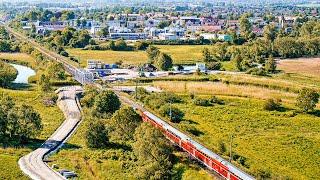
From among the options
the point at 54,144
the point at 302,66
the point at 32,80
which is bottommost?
the point at 54,144

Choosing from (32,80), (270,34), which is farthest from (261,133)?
(270,34)

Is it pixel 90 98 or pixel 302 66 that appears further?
pixel 302 66

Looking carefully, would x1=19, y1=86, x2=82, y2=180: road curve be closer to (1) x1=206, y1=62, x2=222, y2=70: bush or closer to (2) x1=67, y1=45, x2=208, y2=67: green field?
(1) x1=206, y1=62, x2=222, y2=70: bush

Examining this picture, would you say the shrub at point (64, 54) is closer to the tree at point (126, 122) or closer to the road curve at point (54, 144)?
the road curve at point (54, 144)

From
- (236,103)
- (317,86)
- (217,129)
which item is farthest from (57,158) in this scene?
(317,86)

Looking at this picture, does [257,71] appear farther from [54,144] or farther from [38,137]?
[54,144]

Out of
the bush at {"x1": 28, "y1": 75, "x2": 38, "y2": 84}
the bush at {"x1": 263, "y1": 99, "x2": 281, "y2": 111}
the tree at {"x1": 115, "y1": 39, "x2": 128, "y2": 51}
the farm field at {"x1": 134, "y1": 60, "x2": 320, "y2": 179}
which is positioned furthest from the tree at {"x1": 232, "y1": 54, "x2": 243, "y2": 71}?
the bush at {"x1": 28, "y1": 75, "x2": 38, "y2": 84}

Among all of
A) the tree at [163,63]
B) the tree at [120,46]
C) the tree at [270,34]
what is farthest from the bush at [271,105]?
the tree at [120,46]
